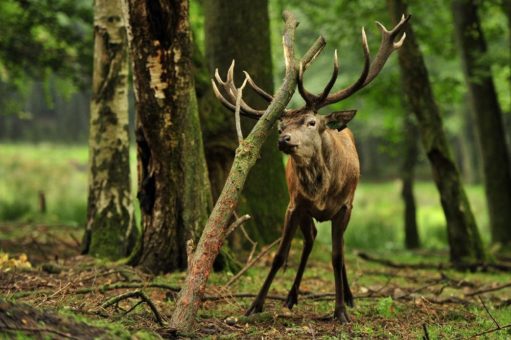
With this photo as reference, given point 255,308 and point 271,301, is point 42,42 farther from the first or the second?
point 255,308

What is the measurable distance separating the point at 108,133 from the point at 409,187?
32.2 feet

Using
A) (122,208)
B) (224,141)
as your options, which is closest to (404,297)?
(224,141)

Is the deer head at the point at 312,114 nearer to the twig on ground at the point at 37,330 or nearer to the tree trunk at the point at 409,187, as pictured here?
the twig on ground at the point at 37,330

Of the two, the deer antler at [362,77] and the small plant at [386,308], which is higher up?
the deer antler at [362,77]

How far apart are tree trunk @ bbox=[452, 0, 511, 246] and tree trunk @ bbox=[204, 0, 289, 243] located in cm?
677

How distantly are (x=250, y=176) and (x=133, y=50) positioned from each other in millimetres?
3152

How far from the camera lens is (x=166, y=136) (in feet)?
26.0

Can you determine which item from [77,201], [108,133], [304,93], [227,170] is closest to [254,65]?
[227,170]

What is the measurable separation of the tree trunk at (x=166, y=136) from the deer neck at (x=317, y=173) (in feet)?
5.87

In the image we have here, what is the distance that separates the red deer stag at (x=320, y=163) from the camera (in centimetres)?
632

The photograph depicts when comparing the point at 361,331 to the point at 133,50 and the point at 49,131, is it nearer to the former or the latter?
the point at 133,50

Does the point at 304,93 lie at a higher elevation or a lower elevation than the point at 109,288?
higher

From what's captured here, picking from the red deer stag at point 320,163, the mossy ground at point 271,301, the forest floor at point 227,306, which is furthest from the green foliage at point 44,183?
the red deer stag at point 320,163

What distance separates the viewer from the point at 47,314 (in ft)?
14.7
